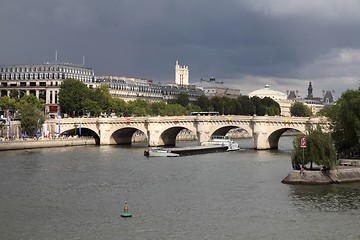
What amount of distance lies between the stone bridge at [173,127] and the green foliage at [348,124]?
2478 centimetres

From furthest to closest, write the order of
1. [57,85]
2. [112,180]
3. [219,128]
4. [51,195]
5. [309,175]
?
[57,85] → [219,128] → [112,180] → [309,175] → [51,195]

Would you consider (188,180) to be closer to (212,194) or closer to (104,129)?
(212,194)

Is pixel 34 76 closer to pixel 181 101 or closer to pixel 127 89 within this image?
pixel 127 89

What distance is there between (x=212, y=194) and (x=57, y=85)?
11110cm

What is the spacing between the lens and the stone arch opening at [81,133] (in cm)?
11894

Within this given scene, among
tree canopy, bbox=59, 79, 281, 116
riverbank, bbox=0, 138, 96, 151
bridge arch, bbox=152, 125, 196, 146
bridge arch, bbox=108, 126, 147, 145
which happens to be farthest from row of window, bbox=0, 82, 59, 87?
bridge arch, bbox=152, 125, 196, 146

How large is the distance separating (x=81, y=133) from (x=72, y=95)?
2024cm

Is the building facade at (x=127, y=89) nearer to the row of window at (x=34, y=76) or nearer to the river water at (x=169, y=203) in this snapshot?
the row of window at (x=34, y=76)

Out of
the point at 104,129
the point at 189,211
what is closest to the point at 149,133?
the point at 104,129

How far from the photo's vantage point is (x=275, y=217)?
42.2 metres

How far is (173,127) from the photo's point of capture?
111m

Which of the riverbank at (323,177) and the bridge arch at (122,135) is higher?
the bridge arch at (122,135)

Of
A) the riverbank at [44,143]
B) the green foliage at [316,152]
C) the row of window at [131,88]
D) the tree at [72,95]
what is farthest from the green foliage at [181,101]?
the green foliage at [316,152]

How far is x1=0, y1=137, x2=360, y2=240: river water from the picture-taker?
3838cm
